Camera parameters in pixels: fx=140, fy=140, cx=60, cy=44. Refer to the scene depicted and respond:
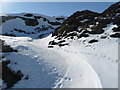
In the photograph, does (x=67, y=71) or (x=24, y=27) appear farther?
(x=24, y=27)

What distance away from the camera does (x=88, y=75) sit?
1188 centimetres

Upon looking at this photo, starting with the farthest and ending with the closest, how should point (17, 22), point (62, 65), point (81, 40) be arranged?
point (17, 22)
point (81, 40)
point (62, 65)

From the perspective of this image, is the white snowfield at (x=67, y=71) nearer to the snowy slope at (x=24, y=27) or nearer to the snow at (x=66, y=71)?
the snow at (x=66, y=71)

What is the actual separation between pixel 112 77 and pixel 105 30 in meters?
16.6

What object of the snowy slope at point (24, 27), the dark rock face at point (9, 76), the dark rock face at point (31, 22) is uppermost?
the dark rock face at point (31, 22)

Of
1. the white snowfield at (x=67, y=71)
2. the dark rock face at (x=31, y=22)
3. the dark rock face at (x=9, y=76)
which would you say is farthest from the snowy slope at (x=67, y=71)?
the dark rock face at (x=31, y=22)

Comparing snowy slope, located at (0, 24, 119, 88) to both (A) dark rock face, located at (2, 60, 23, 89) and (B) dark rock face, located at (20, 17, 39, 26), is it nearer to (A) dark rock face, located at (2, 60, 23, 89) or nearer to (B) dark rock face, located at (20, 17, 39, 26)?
(A) dark rock face, located at (2, 60, 23, 89)

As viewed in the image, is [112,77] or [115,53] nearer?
[112,77]

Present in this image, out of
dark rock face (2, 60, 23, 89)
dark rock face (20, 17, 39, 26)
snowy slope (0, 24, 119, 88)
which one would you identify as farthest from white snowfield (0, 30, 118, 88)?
dark rock face (20, 17, 39, 26)

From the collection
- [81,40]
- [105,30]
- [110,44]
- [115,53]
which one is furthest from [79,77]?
[105,30]

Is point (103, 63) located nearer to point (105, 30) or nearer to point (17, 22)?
point (105, 30)

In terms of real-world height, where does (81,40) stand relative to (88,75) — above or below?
above

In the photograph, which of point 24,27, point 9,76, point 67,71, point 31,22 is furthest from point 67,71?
point 31,22

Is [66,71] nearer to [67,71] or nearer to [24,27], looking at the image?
[67,71]
